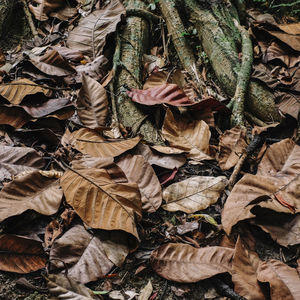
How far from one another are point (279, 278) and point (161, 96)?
1142 mm

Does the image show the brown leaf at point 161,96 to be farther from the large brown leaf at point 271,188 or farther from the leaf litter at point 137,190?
the large brown leaf at point 271,188

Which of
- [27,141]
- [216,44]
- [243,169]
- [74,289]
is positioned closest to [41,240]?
[74,289]

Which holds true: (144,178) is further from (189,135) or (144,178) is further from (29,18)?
(29,18)

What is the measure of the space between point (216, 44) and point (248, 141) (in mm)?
848

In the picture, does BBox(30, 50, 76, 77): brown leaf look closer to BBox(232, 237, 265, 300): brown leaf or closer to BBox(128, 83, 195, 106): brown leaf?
BBox(128, 83, 195, 106): brown leaf

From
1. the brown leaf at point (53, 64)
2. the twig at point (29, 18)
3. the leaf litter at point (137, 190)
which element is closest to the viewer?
the leaf litter at point (137, 190)

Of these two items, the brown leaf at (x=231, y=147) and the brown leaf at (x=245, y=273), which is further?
the brown leaf at (x=231, y=147)

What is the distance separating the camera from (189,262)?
3.96ft

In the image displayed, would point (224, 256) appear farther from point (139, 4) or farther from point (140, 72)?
point (139, 4)

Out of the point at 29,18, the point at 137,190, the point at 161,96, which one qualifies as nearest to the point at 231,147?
the point at 161,96

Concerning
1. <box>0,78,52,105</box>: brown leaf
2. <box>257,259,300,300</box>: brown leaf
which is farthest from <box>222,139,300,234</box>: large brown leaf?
<box>0,78,52,105</box>: brown leaf

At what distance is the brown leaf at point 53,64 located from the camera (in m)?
1.84

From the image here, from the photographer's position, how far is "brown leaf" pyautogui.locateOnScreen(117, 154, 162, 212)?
1.36 m

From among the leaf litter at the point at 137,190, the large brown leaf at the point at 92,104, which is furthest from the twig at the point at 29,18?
the large brown leaf at the point at 92,104
